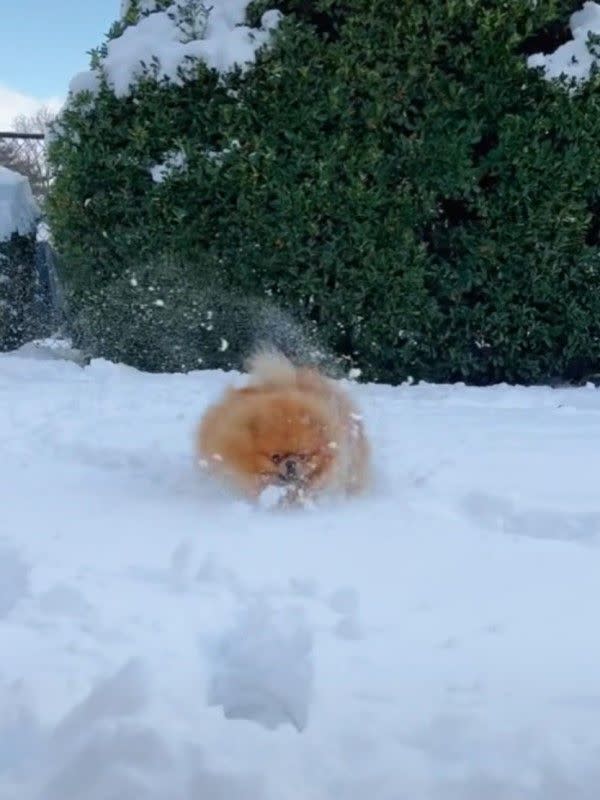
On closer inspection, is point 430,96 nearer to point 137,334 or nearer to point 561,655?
point 137,334

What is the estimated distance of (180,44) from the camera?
4.91 meters

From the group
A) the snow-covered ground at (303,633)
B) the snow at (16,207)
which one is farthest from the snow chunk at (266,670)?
the snow at (16,207)

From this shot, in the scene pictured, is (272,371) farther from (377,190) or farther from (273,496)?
(377,190)

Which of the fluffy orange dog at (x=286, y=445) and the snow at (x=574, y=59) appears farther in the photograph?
the snow at (x=574, y=59)

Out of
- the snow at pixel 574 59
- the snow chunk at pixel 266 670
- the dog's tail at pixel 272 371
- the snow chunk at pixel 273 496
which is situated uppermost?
the snow at pixel 574 59

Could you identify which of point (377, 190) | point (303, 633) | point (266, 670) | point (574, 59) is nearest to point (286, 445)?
point (303, 633)

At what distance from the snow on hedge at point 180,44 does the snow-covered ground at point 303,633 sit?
110 inches

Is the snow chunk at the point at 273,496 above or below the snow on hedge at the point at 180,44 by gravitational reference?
below

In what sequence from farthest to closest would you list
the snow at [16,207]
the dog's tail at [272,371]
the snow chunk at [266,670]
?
the snow at [16,207] → the dog's tail at [272,371] → the snow chunk at [266,670]

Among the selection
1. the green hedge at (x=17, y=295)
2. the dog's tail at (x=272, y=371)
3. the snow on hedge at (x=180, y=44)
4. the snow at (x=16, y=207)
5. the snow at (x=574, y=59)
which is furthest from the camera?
the snow at (x=16, y=207)

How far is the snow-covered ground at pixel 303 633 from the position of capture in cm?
123

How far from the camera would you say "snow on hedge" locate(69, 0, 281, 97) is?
475cm

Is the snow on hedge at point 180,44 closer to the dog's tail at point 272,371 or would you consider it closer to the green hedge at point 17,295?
the green hedge at point 17,295

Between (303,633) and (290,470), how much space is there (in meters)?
0.74
